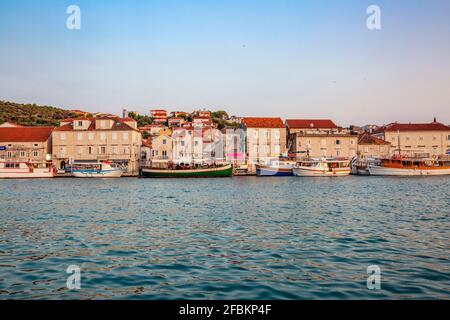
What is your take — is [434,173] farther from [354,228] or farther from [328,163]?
[354,228]

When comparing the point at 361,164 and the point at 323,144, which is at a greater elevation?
the point at 323,144

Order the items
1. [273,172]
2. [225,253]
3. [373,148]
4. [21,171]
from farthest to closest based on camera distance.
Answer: [373,148], [273,172], [21,171], [225,253]

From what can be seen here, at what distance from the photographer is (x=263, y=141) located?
80.8 m

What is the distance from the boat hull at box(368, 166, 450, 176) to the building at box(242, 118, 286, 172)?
17529 millimetres

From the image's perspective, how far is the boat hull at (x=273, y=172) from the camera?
6919 cm

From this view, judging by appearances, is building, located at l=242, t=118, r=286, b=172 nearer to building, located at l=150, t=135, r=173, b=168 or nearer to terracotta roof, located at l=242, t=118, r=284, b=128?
terracotta roof, located at l=242, t=118, r=284, b=128

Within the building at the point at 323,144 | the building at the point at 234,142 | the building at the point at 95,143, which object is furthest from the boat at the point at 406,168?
the building at the point at 95,143

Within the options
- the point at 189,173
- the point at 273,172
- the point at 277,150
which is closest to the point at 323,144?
the point at 277,150

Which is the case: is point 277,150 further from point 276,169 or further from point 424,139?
point 424,139

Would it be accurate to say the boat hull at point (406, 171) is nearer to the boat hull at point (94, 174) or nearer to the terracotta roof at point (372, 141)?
the terracotta roof at point (372, 141)

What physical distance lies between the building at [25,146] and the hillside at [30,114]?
44.6 meters

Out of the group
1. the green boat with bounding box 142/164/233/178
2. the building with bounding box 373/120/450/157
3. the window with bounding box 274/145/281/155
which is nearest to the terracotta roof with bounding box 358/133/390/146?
the building with bounding box 373/120/450/157

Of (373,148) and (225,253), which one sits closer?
(225,253)

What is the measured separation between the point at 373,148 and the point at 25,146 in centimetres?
6488
